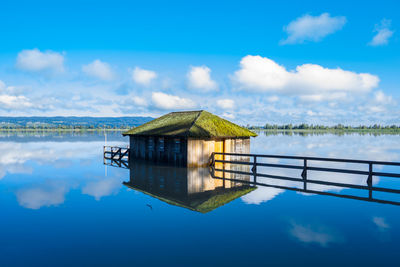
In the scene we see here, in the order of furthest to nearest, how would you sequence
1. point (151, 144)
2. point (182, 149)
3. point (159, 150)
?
point (151, 144), point (159, 150), point (182, 149)

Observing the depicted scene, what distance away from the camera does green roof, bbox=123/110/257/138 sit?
914 inches

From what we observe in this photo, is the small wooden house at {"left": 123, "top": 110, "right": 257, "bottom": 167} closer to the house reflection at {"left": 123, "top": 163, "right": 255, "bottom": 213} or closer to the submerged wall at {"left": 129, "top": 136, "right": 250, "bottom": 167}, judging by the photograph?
the submerged wall at {"left": 129, "top": 136, "right": 250, "bottom": 167}

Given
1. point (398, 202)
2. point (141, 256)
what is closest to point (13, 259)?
point (141, 256)

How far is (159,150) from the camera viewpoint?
25.4 metres

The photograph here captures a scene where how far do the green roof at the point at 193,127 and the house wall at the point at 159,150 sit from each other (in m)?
0.71

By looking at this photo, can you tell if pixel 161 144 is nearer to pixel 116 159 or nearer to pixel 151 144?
pixel 151 144

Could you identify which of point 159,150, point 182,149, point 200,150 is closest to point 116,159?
point 159,150

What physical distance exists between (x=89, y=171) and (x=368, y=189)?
20327 mm

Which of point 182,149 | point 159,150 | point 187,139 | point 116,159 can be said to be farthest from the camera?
point 116,159

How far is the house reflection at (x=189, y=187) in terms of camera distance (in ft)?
41.2

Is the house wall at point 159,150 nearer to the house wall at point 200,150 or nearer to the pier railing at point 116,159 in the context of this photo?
the house wall at point 200,150

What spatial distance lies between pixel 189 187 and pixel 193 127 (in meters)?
9.04

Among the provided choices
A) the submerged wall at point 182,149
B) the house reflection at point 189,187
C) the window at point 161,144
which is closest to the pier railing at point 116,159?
the submerged wall at point 182,149

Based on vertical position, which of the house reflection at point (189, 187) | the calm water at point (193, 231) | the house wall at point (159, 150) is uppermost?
the house wall at point (159, 150)
